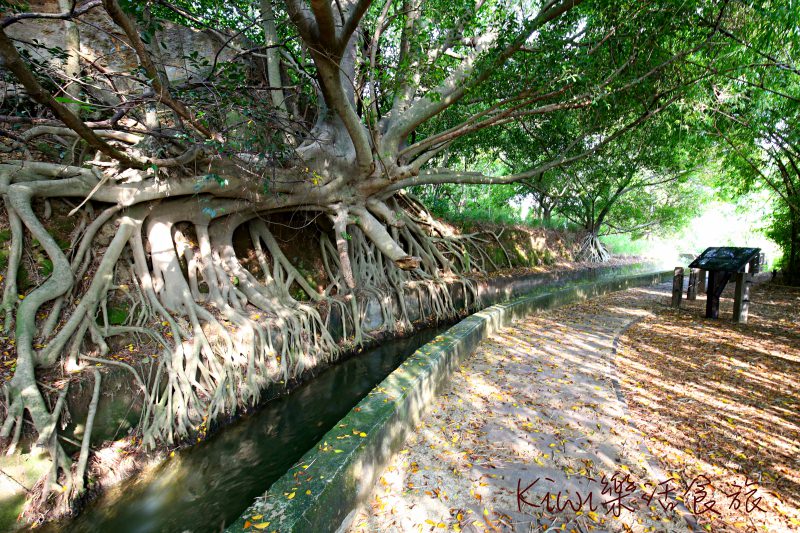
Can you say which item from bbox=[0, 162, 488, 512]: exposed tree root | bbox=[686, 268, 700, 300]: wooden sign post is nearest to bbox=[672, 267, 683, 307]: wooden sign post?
bbox=[686, 268, 700, 300]: wooden sign post

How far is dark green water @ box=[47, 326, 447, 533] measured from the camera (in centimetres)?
288

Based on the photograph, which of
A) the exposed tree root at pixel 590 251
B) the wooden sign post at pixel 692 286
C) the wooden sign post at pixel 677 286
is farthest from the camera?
the exposed tree root at pixel 590 251

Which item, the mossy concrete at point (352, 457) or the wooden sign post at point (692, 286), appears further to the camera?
the wooden sign post at point (692, 286)

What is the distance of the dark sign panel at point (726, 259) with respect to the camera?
5.73 meters

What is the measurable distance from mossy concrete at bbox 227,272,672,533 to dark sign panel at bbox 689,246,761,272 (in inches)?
187

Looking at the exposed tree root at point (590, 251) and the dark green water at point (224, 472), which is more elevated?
the exposed tree root at point (590, 251)

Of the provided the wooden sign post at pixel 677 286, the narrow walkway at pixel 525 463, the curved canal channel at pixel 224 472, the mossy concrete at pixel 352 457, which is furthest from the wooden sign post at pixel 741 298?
the curved canal channel at pixel 224 472

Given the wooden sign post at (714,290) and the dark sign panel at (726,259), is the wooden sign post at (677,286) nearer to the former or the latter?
the dark sign panel at (726,259)

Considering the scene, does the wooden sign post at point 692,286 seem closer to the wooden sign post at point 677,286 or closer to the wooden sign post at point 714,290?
the wooden sign post at point 677,286

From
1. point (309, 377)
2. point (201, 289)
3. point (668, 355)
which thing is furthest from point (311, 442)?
point (668, 355)

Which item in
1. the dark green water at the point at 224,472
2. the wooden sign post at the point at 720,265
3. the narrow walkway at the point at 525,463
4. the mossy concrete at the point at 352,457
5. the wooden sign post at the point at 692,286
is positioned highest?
the wooden sign post at the point at 720,265

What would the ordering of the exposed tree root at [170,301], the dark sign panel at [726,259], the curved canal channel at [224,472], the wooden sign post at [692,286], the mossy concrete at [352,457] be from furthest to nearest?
the wooden sign post at [692,286] → the dark sign panel at [726,259] → the exposed tree root at [170,301] → the curved canal channel at [224,472] → the mossy concrete at [352,457]

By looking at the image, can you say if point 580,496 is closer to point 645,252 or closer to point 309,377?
point 309,377

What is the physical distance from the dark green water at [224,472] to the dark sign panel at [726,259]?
577 cm
